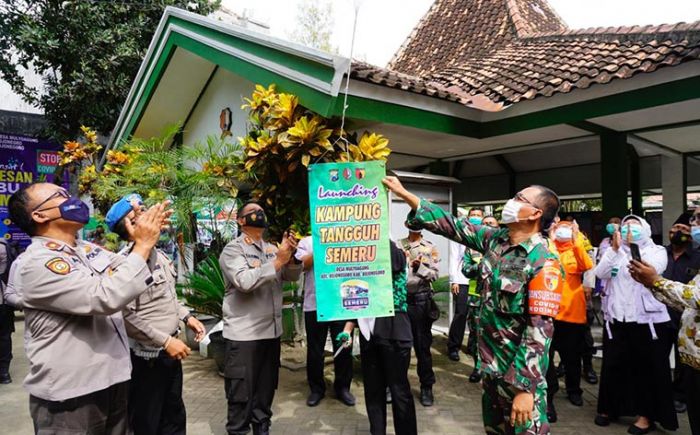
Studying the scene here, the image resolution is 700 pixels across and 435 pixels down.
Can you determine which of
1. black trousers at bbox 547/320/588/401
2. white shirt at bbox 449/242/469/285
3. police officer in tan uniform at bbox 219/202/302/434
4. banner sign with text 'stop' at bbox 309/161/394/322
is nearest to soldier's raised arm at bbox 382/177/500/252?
banner sign with text 'stop' at bbox 309/161/394/322

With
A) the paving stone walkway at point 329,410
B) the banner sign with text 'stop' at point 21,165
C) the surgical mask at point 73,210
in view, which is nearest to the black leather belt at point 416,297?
the paving stone walkway at point 329,410

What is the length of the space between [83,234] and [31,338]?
9.40 metres

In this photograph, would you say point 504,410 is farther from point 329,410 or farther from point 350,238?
point 329,410

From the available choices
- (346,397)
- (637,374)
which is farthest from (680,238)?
(346,397)

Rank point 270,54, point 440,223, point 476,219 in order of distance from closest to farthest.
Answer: point 440,223
point 270,54
point 476,219

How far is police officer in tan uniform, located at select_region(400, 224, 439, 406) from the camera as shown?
4684 millimetres

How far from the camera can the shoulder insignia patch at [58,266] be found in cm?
209

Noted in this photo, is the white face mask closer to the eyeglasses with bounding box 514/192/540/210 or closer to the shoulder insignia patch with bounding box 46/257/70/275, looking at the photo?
the eyeglasses with bounding box 514/192/540/210

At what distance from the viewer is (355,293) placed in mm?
2783

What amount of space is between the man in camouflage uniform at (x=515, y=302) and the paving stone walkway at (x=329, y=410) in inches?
72.5

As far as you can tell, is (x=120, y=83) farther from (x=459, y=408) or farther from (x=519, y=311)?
(x=519, y=311)

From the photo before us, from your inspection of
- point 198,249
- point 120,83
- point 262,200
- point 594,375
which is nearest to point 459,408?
point 594,375

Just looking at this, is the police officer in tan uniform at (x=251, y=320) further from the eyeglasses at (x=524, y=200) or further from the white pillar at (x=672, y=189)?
the white pillar at (x=672, y=189)

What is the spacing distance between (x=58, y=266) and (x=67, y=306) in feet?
0.64
